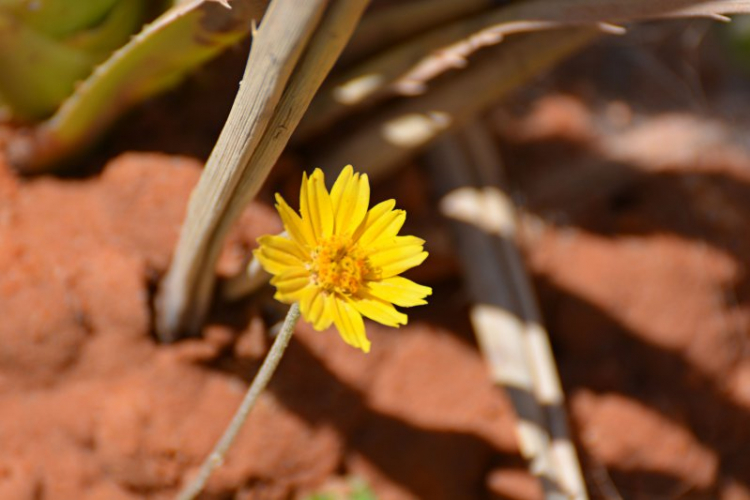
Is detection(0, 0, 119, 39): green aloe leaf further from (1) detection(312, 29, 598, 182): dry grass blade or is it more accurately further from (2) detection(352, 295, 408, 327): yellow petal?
(2) detection(352, 295, 408, 327): yellow petal

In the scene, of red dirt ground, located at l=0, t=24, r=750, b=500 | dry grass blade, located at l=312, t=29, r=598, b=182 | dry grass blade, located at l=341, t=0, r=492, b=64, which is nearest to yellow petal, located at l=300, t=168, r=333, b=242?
red dirt ground, located at l=0, t=24, r=750, b=500

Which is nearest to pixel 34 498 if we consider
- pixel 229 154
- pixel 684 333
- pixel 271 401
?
pixel 271 401

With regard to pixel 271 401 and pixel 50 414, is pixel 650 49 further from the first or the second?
pixel 50 414

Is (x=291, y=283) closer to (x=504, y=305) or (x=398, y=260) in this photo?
(x=398, y=260)

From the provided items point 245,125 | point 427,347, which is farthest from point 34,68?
point 427,347

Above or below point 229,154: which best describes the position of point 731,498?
below

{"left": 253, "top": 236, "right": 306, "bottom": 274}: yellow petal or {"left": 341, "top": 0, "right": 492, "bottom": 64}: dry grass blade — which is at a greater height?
{"left": 341, "top": 0, "right": 492, "bottom": 64}: dry grass blade
